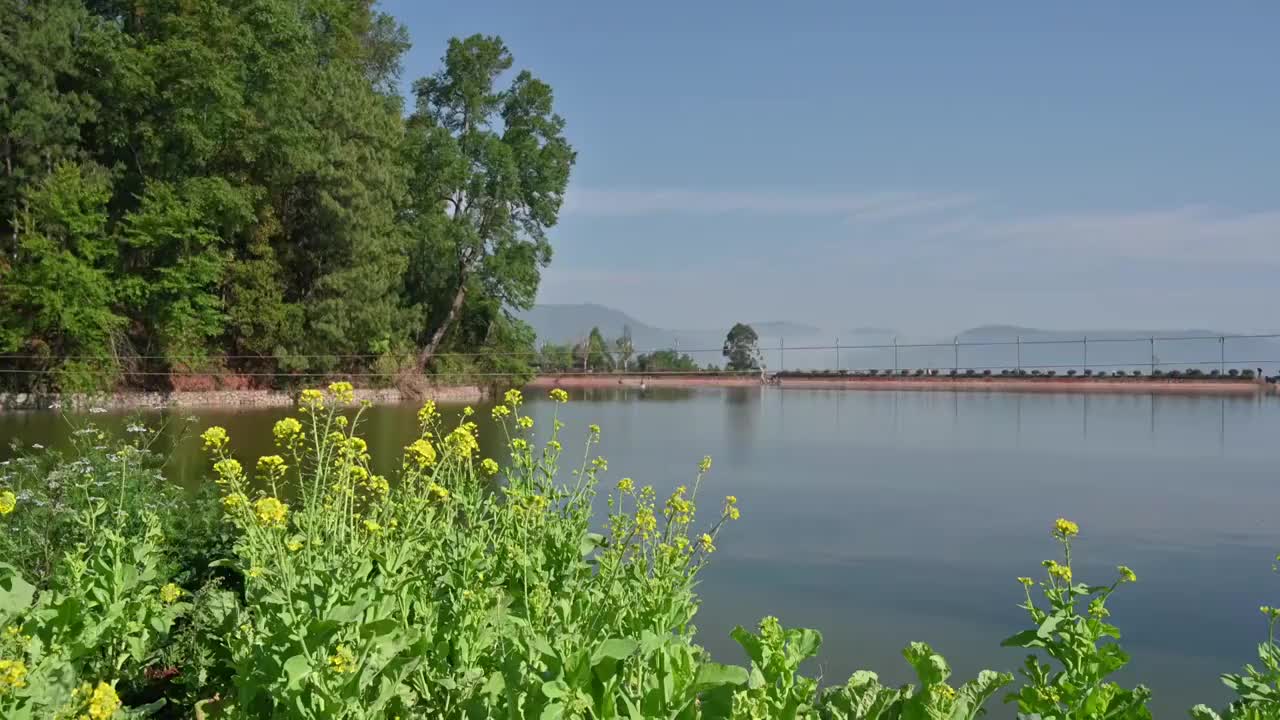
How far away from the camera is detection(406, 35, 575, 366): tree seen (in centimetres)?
2620

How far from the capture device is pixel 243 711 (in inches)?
84.3

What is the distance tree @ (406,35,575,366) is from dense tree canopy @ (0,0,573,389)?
79 millimetres

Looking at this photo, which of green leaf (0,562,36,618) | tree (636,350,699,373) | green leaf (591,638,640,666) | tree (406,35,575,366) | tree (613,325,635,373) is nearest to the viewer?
green leaf (591,638,640,666)

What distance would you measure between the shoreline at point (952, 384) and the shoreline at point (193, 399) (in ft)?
23.6

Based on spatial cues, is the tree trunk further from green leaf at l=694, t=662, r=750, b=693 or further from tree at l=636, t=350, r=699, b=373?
green leaf at l=694, t=662, r=750, b=693

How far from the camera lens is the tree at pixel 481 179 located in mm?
26203

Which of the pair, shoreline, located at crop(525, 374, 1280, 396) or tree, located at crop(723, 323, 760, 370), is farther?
tree, located at crop(723, 323, 760, 370)

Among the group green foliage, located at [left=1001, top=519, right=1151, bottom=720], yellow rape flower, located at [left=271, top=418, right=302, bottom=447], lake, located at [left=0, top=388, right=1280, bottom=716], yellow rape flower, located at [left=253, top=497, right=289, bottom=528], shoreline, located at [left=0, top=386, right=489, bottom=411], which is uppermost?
yellow rape flower, located at [left=271, top=418, right=302, bottom=447]

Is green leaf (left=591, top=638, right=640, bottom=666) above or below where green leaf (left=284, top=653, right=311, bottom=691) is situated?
above

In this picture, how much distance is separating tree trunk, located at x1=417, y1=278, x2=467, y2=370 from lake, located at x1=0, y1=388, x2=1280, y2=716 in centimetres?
748

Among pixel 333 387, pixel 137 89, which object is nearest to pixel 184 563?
pixel 333 387

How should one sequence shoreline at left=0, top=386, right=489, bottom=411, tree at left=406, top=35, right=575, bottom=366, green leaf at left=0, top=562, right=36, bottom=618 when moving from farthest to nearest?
1. tree at left=406, top=35, right=575, bottom=366
2. shoreline at left=0, top=386, right=489, bottom=411
3. green leaf at left=0, top=562, right=36, bottom=618

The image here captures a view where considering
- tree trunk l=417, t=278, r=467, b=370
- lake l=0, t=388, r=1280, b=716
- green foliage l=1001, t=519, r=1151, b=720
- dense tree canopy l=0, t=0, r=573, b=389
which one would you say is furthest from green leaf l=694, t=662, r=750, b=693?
tree trunk l=417, t=278, r=467, b=370

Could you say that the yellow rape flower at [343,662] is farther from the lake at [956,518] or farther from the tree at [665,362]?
the tree at [665,362]
